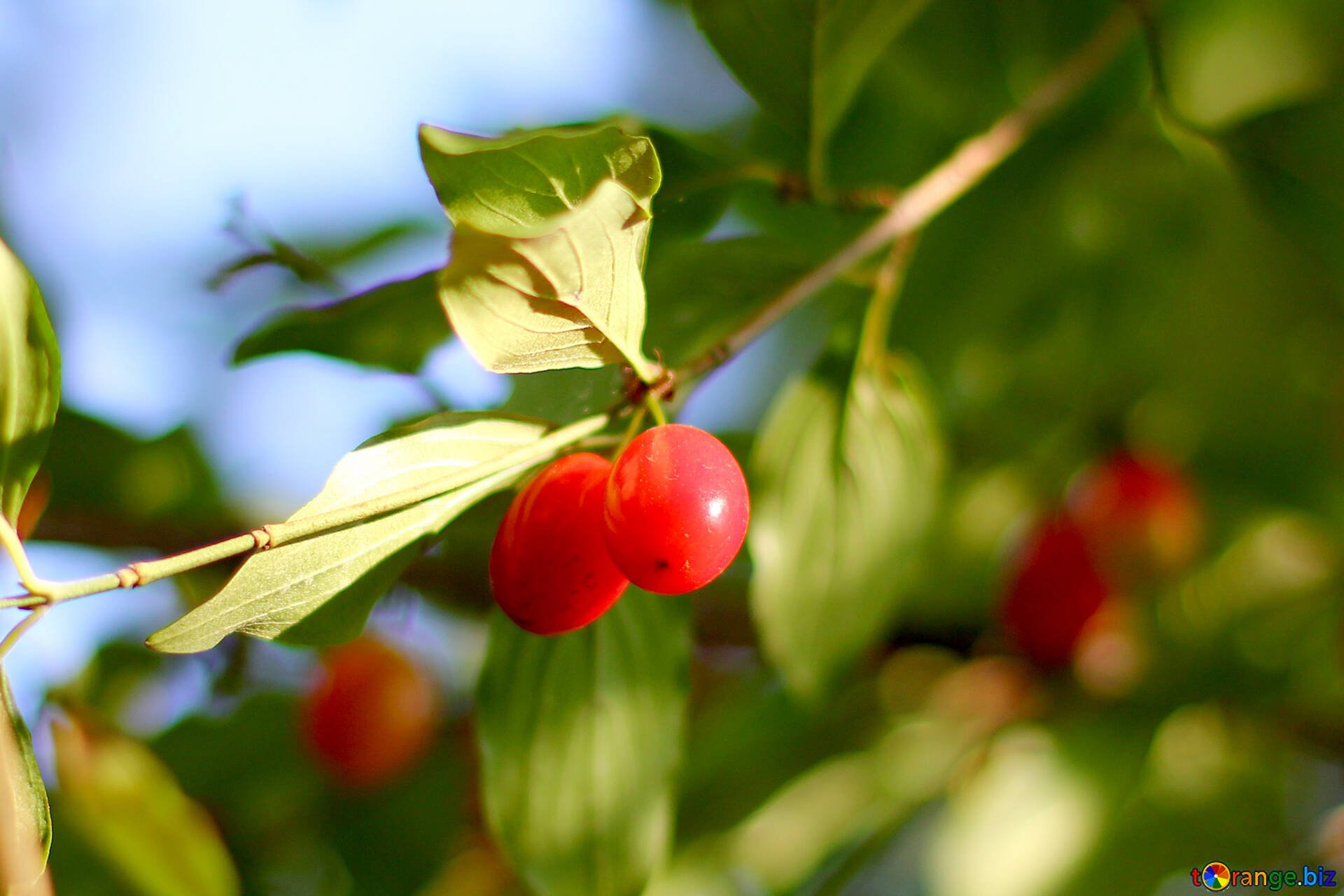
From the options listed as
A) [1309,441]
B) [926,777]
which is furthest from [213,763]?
[1309,441]

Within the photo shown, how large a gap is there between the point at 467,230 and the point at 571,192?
7 centimetres

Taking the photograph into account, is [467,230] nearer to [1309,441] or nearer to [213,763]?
[213,763]

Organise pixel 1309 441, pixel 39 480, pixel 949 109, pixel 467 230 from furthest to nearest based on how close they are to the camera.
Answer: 1. pixel 1309 441
2. pixel 949 109
3. pixel 39 480
4. pixel 467 230

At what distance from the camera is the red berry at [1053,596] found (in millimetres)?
1143

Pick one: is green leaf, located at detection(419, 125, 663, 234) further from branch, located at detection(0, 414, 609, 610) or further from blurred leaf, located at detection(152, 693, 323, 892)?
blurred leaf, located at detection(152, 693, 323, 892)

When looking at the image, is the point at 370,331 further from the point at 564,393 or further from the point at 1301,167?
the point at 1301,167

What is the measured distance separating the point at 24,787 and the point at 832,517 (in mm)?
545

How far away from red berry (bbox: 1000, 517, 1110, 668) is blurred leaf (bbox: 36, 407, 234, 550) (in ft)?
2.96

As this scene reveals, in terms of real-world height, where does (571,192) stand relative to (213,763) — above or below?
above

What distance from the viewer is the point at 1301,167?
0.82 metres

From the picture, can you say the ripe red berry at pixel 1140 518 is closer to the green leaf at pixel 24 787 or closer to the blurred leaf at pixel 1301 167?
the blurred leaf at pixel 1301 167

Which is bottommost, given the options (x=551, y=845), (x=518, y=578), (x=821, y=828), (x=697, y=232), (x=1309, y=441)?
(x=821, y=828)

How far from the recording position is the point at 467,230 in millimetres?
353

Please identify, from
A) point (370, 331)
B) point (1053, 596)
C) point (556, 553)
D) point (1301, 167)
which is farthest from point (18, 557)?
point (1053, 596)
